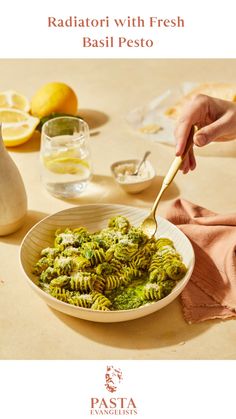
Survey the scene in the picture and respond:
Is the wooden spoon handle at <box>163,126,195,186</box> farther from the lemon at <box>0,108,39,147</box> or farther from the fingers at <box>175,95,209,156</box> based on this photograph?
the lemon at <box>0,108,39,147</box>

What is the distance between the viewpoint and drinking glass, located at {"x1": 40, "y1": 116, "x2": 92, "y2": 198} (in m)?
1.82

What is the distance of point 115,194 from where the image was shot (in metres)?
1.87

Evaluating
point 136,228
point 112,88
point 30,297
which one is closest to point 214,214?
point 136,228

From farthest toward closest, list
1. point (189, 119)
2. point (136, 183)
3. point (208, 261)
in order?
point (136, 183)
point (189, 119)
point (208, 261)

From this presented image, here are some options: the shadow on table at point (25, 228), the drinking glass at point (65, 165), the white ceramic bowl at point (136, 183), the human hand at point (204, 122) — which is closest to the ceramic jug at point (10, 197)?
the shadow on table at point (25, 228)

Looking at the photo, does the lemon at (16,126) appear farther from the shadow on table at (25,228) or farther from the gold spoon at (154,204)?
the gold spoon at (154,204)

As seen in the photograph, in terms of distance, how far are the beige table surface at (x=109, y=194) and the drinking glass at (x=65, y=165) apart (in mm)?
42

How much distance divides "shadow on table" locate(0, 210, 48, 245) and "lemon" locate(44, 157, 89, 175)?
0.49 feet

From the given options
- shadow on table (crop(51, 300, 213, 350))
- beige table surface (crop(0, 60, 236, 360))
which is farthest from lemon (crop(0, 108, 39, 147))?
shadow on table (crop(51, 300, 213, 350))

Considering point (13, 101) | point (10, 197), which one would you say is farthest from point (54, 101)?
point (10, 197)

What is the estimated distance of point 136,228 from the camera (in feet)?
5.05

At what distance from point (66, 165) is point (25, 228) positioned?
26cm

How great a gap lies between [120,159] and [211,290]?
0.75m

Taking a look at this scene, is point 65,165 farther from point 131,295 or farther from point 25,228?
point 131,295
